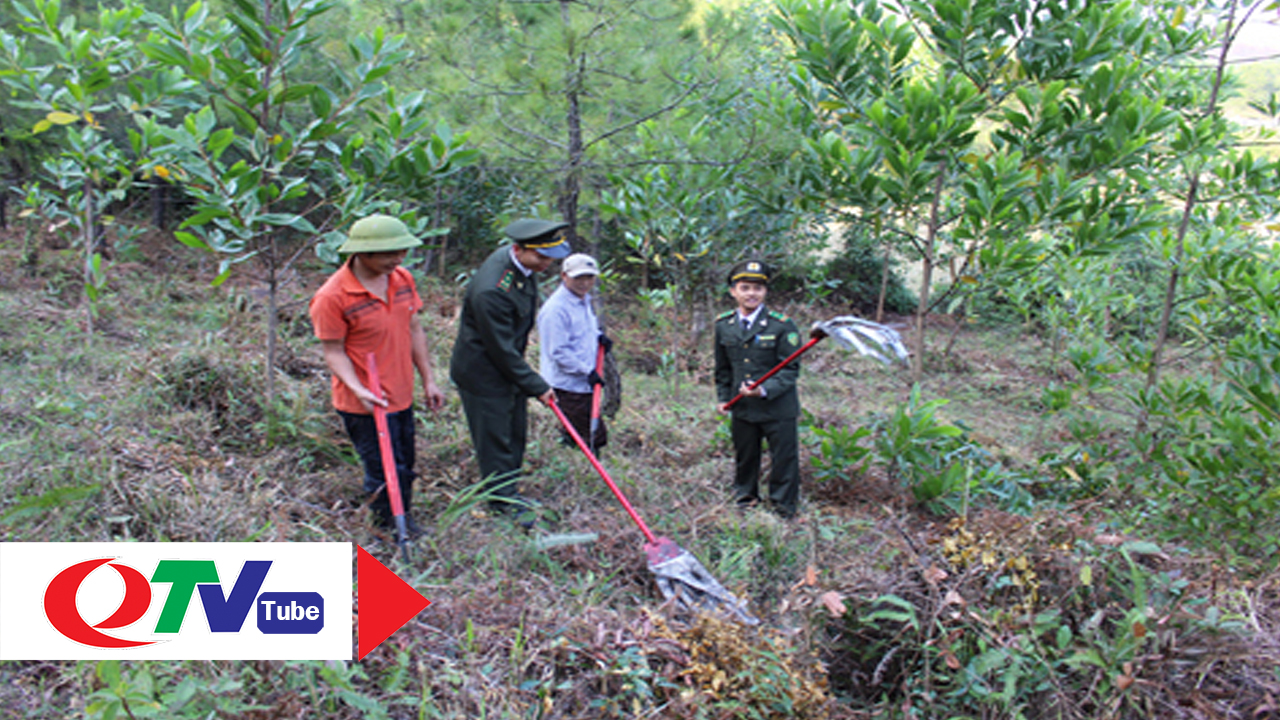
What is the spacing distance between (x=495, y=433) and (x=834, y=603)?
5.93 feet

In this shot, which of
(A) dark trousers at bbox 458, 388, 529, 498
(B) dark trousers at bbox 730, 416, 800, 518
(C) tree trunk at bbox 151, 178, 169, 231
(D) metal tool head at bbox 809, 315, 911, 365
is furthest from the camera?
(C) tree trunk at bbox 151, 178, 169, 231

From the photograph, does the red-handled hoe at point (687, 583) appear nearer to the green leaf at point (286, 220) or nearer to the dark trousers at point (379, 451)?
the dark trousers at point (379, 451)

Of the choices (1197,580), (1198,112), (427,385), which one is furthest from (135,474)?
(1198,112)

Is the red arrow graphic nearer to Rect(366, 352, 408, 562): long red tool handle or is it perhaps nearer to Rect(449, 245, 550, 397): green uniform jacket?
Rect(366, 352, 408, 562): long red tool handle

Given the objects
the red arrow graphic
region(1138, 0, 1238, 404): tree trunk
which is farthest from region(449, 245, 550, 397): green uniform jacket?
region(1138, 0, 1238, 404): tree trunk

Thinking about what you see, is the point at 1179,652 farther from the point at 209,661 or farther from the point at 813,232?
the point at 813,232

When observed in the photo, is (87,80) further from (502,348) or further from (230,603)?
Answer: (230,603)

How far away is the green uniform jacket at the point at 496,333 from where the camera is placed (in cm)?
325

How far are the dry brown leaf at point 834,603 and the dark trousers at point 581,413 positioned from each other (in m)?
2.01

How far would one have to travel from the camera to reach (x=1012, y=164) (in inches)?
130

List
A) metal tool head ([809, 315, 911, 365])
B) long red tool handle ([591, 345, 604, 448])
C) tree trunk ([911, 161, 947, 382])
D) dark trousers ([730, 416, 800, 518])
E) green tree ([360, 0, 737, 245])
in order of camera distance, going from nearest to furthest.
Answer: metal tool head ([809, 315, 911, 365]) < tree trunk ([911, 161, 947, 382]) < dark trousers ([730, 416, 800, 518]) < long red tool handle ([591, 345, 604, 448]) < green tree ([360, 0, 737, 245])

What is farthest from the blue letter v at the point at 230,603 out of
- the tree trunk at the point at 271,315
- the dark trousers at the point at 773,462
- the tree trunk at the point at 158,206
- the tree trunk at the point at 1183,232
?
the tree trunk at the point at 158,206

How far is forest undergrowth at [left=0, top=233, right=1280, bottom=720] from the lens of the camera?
2041 mm

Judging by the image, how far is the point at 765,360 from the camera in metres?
3.79
